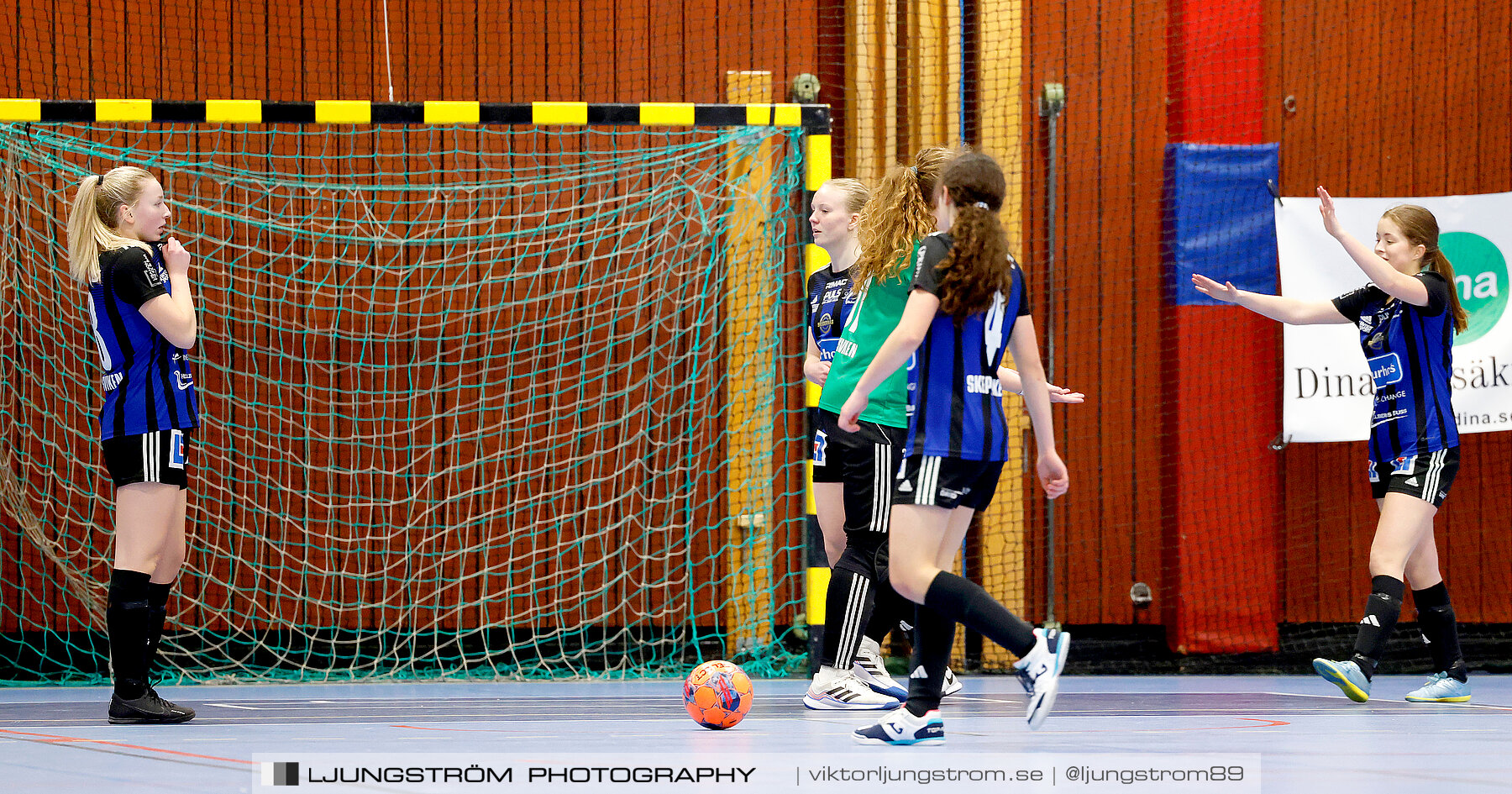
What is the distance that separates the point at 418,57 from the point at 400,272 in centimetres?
108

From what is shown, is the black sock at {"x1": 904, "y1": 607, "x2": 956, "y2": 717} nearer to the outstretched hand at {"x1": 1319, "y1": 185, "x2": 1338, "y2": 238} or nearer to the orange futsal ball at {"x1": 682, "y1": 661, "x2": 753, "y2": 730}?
the orange futsal ball at {"x1": 682, "y1": 661, "x2": 753, "y2": 730}

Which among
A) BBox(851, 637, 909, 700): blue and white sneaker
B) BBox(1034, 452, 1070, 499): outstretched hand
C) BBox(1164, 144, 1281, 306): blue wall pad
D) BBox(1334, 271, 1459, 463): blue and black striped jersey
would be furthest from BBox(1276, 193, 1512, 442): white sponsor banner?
BBox(1034, 452, 1070, 499): outstretched hand

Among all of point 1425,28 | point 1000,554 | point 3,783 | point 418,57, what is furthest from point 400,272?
point 1425,28

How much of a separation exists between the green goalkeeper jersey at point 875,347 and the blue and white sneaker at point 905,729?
1.10 metres

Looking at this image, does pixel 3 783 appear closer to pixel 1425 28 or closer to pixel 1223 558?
pixel 1223 558

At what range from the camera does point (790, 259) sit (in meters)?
6.43

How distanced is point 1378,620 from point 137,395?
14.6 ft

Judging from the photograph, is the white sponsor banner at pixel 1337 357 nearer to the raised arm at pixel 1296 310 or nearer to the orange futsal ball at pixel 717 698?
the raised arm at pixel 1296 310

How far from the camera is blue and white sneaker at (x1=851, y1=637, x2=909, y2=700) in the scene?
4633 mm

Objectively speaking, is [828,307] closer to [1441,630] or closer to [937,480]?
[937,480]

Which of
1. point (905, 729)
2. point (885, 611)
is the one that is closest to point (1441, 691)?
point (885, 611)

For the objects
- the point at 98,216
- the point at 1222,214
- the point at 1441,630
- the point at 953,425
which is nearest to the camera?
the point at 953,425

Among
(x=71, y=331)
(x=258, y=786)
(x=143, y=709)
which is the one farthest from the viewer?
(x=71, y=331)

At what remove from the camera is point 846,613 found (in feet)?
14.8
